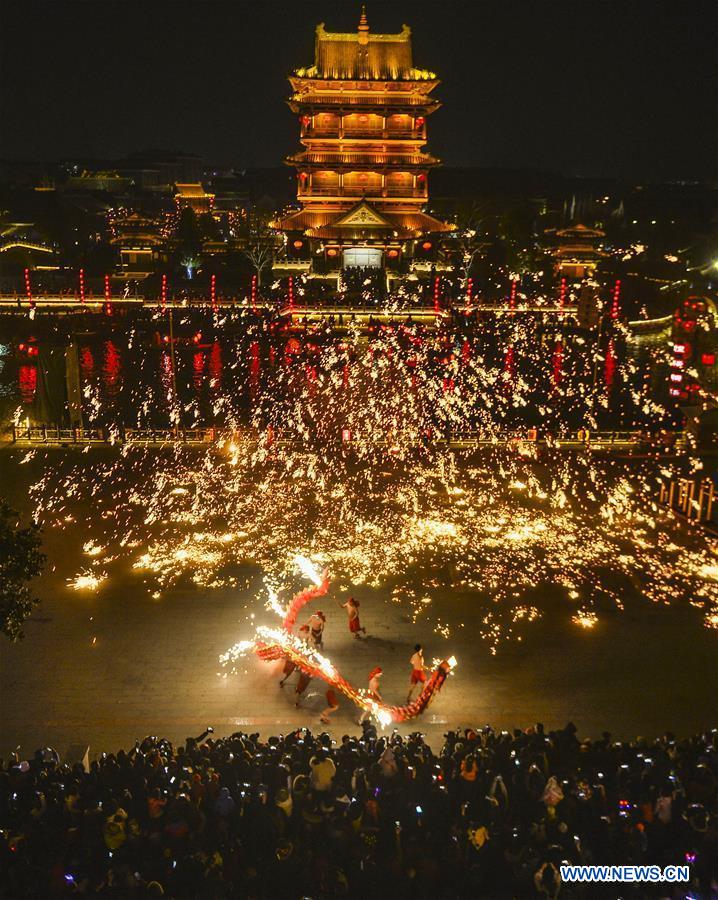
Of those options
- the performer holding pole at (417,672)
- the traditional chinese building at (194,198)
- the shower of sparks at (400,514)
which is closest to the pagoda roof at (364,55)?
the shower of sparks at (400,514)

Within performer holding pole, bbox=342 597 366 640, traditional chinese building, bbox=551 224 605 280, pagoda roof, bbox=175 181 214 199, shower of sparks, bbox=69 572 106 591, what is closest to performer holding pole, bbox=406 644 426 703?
performer holding pole, bbox=342 597 366 640

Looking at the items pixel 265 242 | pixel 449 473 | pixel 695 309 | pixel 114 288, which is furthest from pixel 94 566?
pixel 265 242

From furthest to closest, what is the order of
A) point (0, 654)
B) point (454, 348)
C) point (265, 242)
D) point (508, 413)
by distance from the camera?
point (265, 242) < point (454, 348) < point (508, 413) < point (0, 654)

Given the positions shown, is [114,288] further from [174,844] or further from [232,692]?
[174,844]

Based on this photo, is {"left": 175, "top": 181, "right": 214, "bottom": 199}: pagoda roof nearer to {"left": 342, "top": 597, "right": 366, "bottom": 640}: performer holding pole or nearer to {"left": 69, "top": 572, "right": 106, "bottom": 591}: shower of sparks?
{"left": 69, "top": 572, "right": 106, "bottom": 591}: shower of sparks

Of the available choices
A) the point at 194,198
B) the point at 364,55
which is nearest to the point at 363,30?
the point at 364,55

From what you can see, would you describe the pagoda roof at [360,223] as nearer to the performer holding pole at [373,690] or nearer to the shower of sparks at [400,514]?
the shower of sparks at [400,514]
